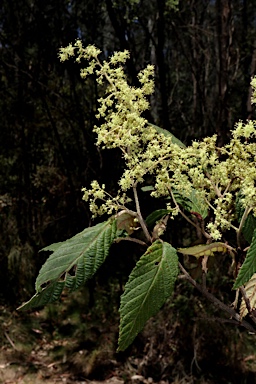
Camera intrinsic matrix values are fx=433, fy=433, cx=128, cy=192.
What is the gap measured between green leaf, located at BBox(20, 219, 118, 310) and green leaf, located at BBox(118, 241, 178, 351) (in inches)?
3.1

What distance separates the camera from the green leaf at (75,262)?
716mm

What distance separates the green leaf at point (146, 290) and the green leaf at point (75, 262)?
0.26 ft

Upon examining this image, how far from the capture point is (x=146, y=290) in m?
0.65

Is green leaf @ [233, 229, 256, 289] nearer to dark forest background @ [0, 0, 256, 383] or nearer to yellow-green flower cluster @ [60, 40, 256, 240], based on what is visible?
yellow-green flower cluster @ [60, 40, 256, 240]

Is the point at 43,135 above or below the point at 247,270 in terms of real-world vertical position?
above

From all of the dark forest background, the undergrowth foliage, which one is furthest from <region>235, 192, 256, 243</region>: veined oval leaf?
the dark forest background

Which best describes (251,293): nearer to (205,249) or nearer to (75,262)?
(205,249)

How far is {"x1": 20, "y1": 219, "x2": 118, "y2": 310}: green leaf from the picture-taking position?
0.72m

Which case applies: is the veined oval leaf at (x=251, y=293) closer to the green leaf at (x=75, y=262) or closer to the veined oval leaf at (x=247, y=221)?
the veined oval leaf at (x=247, y=221)

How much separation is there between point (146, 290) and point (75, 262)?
0.14 m

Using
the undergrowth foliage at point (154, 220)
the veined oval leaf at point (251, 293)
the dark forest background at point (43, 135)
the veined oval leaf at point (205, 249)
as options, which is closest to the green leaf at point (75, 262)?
the undergrowth foliage at point (154, 220)

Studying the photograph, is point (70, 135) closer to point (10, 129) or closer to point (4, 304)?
point (10, 129)

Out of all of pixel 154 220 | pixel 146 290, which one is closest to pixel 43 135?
pixel 154 220

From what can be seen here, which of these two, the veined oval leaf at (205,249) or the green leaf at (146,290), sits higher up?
the veined oval leaf at (205,249)
